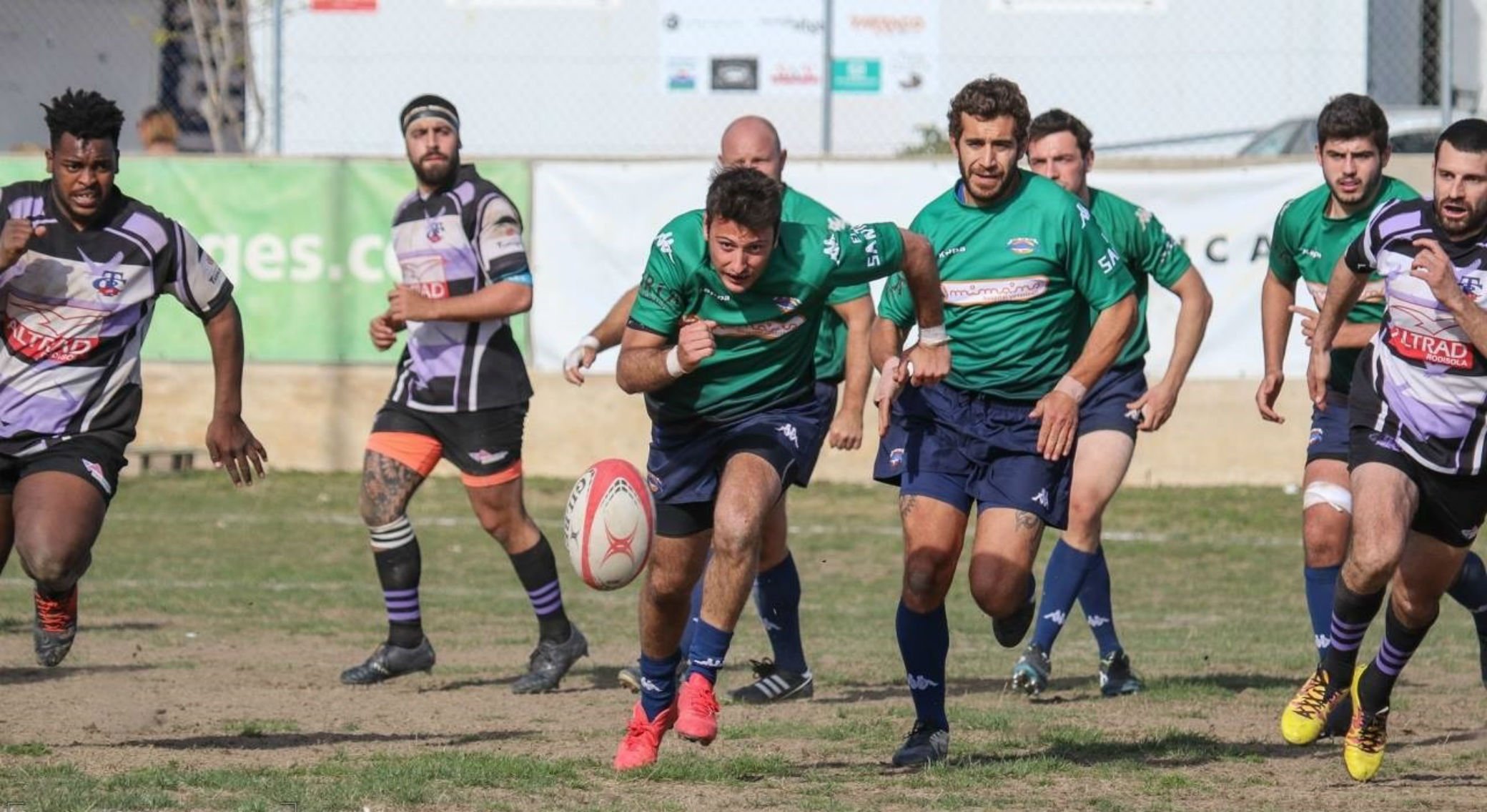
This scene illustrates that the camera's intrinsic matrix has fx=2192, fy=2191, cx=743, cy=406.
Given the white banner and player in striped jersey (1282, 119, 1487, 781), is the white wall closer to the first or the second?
the white banner

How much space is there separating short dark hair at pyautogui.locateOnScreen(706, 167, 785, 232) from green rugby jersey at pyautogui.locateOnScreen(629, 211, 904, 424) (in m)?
0.26

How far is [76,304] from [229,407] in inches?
25.8

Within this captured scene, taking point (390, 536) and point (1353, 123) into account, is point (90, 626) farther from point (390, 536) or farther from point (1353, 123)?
point (1353, 123)

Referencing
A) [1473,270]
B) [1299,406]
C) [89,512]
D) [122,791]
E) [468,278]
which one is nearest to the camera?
[122,791]

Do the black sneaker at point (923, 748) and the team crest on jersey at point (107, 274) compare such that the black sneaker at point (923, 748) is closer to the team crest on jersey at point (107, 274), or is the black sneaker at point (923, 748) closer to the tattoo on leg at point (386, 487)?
the tattoo on leg at point (386, 487)

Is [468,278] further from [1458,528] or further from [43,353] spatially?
[1458,528]

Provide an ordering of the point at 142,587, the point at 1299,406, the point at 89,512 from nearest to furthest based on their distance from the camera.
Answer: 1. the point at 89,512
2. the point at 142,587
3. the point at 1299,406

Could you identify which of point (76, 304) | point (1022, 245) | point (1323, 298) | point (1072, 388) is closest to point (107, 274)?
point (76, 304)

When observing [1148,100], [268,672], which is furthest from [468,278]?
[1148,100]

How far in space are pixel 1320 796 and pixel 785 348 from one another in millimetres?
2251

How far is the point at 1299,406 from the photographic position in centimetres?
1641

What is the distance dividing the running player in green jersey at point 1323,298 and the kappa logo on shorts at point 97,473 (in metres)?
4.38

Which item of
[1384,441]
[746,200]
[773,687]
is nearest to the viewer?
[746,200]

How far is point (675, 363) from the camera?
6848mm
